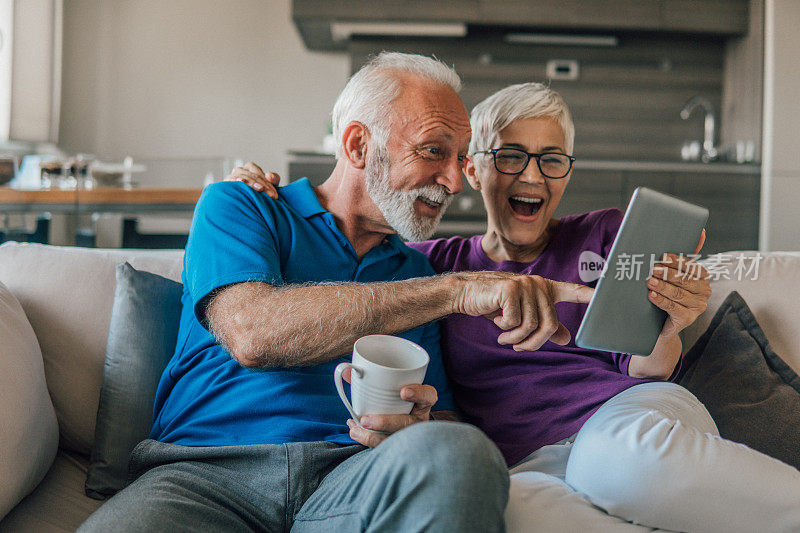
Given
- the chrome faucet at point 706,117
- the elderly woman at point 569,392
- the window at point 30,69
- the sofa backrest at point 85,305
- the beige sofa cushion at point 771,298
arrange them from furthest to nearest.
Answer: the chrome faucet at point 706,117 < the window at point 30,69 < the beige sofa cushion at point 771,298 < the sofa backrest at point 85,305 < the elderly woman at point 569,392

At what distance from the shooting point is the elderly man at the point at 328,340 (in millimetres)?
880

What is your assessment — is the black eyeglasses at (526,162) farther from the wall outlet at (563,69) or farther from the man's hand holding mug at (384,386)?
the wall outlet at (563,69)

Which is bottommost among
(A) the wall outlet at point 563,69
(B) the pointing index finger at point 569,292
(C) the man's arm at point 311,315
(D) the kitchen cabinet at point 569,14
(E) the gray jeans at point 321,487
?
(E) the gray jeans at point 321,487

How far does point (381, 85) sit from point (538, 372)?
0.71 metres

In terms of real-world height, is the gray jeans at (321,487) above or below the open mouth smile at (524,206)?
below

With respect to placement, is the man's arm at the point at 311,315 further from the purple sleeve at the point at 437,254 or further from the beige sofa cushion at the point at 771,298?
the beige sofa cushion at the point at 771,298

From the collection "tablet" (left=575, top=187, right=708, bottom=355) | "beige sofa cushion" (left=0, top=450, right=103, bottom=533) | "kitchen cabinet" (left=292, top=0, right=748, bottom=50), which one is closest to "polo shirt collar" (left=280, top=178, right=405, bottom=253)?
"tablet" (left=575, top=187, right=708, bottom=355)

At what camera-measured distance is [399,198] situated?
1424mm

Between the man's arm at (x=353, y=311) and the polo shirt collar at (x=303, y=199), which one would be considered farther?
the polo shirt collar at (x=303, y=199)

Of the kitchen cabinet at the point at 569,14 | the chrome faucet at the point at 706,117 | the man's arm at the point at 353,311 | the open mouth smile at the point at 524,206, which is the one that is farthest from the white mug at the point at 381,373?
the chrome faucet at the point at 706,117

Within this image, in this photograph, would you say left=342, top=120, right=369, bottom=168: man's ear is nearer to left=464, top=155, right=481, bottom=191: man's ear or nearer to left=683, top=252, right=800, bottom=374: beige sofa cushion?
left=464, top=155, right=481, bottom=191: man's ear

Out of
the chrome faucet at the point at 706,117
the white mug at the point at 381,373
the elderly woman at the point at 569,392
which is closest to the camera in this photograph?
the white mug at the point at 381,373

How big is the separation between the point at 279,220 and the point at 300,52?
3818mm

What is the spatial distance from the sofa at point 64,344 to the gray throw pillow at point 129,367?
0.07 m
